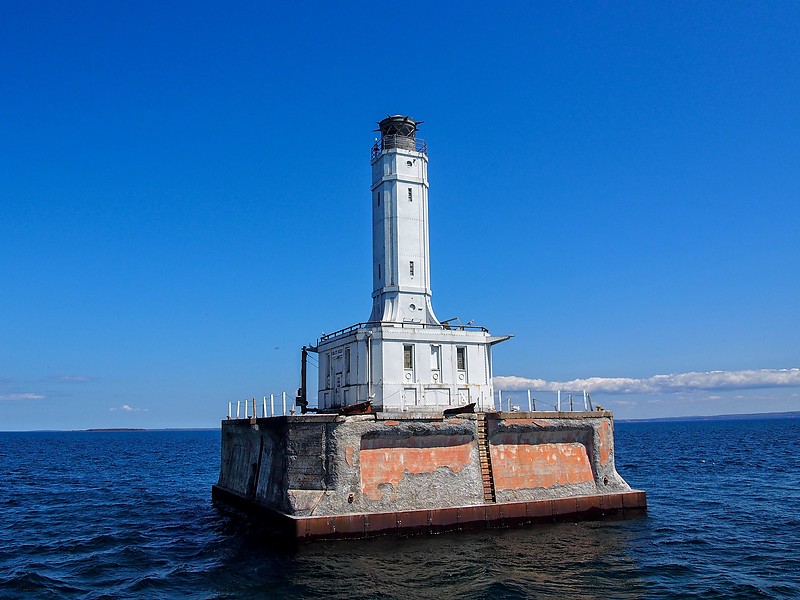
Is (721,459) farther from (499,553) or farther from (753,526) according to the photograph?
(499,553)

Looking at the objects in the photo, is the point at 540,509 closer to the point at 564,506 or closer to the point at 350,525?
the point at 564,506

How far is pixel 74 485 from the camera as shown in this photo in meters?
52.1

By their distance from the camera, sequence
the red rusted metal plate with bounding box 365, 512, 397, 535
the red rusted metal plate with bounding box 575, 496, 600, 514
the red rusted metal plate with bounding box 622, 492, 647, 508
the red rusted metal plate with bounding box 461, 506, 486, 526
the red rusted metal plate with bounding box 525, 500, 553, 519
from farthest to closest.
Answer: the red rusted metal plate with bounding box 622, 492, 647, 508
the red rusted metal plate with bounding box 575, 496, 600, 514
the red rusted metal plate with bounding box 525, 500, 553, 519
the red rusted metal plate with bounding box 461, 506, 486, 526
the red rusted metal plate with bounding box 365, 512, 397, 535

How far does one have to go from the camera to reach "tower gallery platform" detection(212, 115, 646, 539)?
27.5 meters

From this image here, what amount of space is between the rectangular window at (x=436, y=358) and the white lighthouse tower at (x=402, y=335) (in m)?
0.05

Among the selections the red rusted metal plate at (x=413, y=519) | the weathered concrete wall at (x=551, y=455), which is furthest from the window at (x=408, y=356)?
the red rusted metal plate at (x=413, y=519)

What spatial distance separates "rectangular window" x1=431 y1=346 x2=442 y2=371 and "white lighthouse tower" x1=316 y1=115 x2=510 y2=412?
0.17 feet

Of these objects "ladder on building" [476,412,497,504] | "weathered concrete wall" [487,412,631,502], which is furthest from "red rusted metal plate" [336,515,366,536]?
"weathered concrete wall" [487,412,631,502]

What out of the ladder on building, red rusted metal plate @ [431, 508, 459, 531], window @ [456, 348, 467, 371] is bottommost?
red rusted metal plate @ [431, 508, 459, 531]

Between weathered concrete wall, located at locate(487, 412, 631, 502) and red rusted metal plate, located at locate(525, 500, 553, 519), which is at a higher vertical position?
weathered concrete wall, located at locate(487, 412, 631, 502)

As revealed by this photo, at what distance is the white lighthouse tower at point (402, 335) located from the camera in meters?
33.9

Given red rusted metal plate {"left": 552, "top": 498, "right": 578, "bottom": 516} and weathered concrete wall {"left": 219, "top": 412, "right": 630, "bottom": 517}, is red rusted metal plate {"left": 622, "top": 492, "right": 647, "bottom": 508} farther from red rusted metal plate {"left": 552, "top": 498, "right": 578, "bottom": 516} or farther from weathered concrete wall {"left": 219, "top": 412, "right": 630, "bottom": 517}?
red rusted metal plate {"left": 552, "top": 498, "right": 578, "bottom": 516}

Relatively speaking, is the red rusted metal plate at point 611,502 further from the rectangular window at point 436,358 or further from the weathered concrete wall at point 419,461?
the rectangular window at point 436,358

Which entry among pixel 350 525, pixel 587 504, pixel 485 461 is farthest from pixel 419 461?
pixel 587 504
